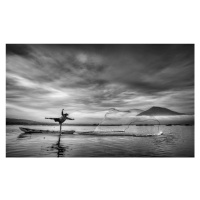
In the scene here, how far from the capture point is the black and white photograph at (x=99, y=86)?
6375 millimetres

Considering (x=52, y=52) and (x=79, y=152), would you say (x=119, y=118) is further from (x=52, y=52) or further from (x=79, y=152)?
(x=52, y=52)

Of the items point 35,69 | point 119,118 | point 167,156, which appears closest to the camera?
point 167,156

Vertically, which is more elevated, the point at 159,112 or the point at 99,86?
the point at 99,86

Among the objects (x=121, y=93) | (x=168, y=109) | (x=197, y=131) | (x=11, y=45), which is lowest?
(x=197, y=131)

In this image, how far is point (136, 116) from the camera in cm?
771

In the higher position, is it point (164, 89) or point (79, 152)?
point (164, 89)

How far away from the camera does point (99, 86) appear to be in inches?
280

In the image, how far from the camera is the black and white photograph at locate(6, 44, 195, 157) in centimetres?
638

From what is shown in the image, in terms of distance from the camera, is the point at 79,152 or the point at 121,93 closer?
the point at 79,152

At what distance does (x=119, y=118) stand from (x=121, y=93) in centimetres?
155

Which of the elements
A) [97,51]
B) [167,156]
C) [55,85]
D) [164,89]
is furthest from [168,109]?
[55,85]

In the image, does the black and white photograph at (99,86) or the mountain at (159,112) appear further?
the mountain at (159,112)

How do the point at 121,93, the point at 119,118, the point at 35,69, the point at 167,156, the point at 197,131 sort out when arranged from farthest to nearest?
the point at 119,118 → the point at 121,93 → the point at 35,69 → the point at 197,131 → the point at 167,156

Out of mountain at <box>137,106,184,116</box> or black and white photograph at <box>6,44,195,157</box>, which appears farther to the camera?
mountain at <box>137,106,184,116</box>
